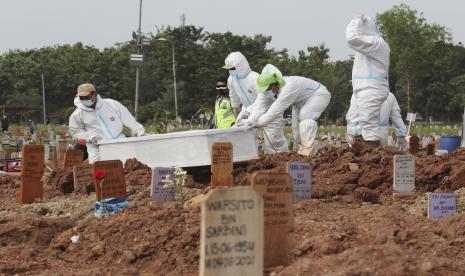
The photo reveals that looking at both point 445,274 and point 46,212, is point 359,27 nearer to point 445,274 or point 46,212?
point 46,212

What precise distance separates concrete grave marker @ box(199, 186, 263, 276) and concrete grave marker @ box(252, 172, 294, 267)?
64cm

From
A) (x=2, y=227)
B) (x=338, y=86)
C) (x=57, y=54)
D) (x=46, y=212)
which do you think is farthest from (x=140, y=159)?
(x=57, y=54)

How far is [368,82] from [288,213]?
7008 millimetres

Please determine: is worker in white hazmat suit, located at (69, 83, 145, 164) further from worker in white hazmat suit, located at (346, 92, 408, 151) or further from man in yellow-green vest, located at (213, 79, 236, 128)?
worker in white hazmat suit, located at (346, 92, 408, 151)

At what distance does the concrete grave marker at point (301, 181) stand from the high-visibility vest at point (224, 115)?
236 inches

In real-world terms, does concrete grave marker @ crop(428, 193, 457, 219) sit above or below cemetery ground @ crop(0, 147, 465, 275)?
above

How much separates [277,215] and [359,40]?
22.5ft

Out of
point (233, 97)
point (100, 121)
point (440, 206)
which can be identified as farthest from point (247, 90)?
point (440, 206)

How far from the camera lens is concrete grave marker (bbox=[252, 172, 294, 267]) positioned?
3.78 metres

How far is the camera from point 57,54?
69.9m

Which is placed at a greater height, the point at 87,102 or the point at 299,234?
the point at 87,102

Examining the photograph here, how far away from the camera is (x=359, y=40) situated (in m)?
10.3

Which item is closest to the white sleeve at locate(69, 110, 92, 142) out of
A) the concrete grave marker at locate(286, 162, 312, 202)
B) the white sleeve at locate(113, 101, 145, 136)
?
the white sleeve at locate(113, 101, 145, 136)

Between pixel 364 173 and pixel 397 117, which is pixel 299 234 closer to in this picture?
pixel 364 173
